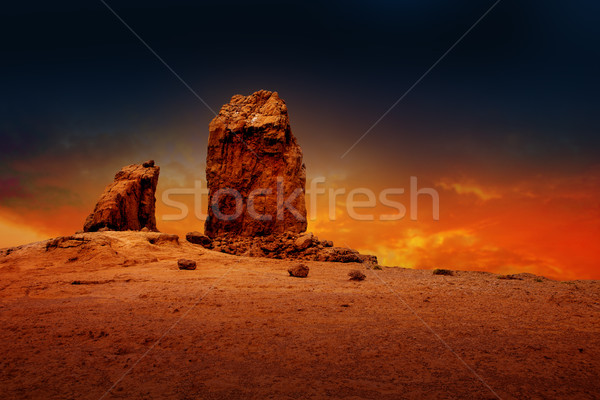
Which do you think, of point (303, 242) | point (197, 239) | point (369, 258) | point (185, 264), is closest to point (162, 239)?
point (197, 239)

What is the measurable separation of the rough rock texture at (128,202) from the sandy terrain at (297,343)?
15334 millimetres

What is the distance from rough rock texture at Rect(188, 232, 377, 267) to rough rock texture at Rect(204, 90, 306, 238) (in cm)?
134

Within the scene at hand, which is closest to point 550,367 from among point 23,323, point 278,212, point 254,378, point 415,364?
point 415,364

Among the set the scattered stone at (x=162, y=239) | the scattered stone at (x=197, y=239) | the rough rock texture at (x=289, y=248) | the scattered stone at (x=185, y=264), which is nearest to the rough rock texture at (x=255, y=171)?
the rough rock texture at (x=289, y=248)

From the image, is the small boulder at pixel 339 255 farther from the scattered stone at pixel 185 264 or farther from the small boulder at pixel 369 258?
the scattered stone at pixel 185 264

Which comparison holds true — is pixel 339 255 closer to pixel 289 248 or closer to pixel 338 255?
pixel 338 255

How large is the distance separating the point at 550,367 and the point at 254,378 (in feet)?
10.4

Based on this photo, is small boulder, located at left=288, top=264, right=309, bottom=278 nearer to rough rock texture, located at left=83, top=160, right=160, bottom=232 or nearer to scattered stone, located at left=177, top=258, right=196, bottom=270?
scattered stone, located at left=177, top=258, right=196, bottom=270

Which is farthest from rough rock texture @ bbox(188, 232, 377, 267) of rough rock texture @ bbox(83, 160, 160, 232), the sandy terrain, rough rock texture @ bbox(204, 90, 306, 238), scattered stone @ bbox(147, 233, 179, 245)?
the sandy terrain

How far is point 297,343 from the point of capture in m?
3.70

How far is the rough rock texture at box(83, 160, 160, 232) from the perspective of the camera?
2119 cm

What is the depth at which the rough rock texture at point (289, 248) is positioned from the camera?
17547 mm

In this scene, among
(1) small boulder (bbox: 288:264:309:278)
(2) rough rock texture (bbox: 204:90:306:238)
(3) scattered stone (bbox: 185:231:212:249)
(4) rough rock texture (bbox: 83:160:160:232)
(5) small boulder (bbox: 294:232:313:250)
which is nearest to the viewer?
(1) small boulder (bbox: 288:264:309:278)

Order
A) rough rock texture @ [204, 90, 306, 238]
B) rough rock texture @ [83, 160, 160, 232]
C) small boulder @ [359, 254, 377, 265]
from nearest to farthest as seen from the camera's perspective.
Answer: small boulder @ [359, 254, 377, 265] < rough rock texture @ [83, 160, 160, 232] < rough rock texture @ [204, 90, 306, 238]
